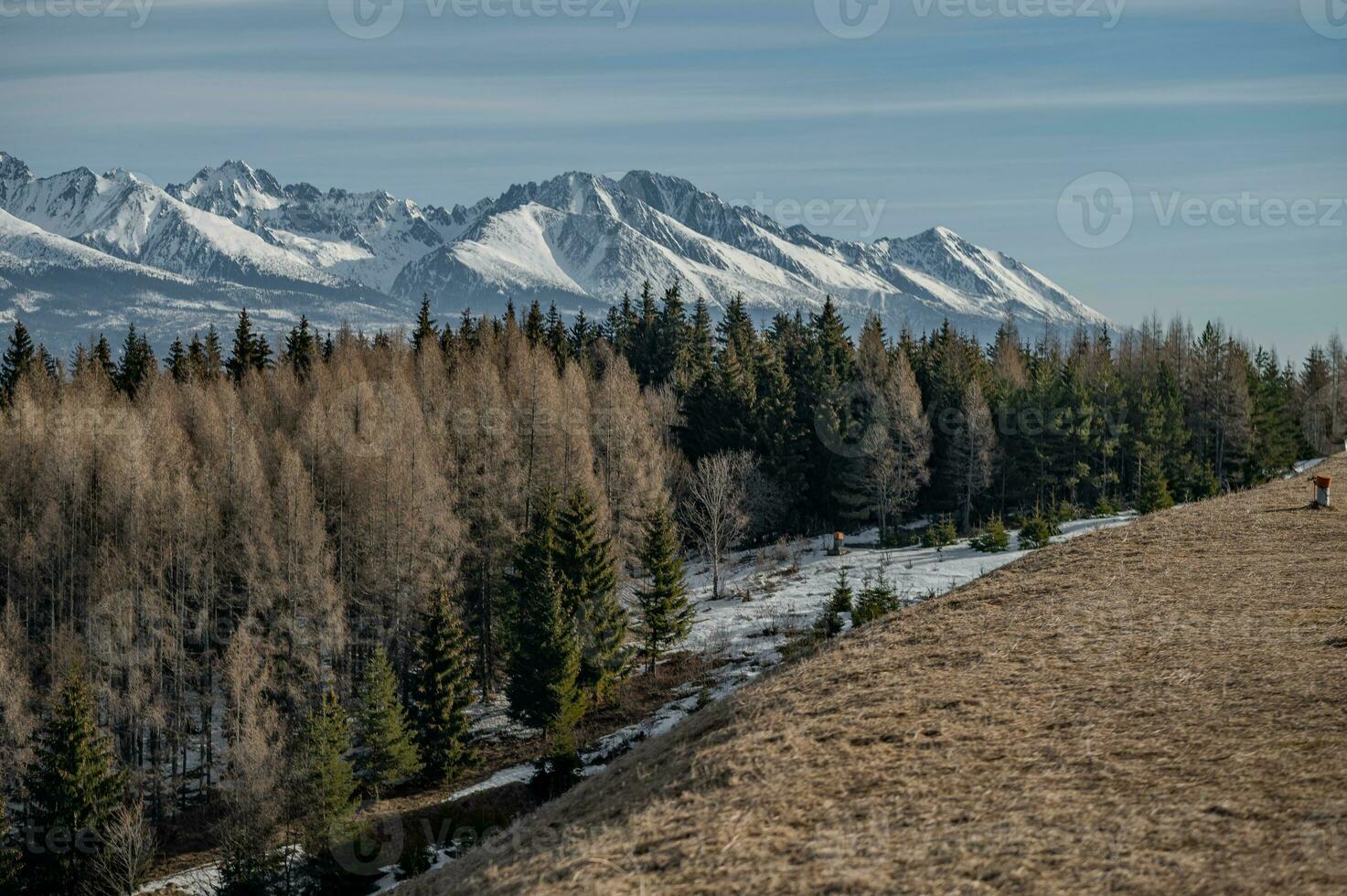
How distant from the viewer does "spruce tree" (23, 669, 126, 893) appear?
3544 centimetres

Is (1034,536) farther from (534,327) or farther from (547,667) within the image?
(534,327)

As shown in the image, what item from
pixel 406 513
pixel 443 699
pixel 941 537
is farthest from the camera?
pixel 941 537

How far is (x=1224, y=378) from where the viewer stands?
79.4 meters

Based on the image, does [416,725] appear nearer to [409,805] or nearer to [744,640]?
[409,805]

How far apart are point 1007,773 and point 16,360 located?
3113 inches

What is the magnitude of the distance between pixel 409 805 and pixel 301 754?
424 cm

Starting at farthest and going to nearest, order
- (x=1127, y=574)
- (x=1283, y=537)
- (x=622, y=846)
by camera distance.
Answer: (x=1283, y=537) < (x=1127, y=574) < (x=622, y=846)

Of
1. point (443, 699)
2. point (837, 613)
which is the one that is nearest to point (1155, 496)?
point (837, 613)

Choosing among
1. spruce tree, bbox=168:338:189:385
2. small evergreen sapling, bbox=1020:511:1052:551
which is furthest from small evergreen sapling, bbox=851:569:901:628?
spruce tree, bbox=168:338:189:385

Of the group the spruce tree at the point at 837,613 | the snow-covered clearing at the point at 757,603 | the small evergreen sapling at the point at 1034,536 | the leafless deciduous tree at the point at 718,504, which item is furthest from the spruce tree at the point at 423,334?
the small evergreen sapling at the point at 1034,536

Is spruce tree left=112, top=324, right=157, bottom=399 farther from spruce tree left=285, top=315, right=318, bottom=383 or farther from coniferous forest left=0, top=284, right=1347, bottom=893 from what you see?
spruce tree left=285, top=315, right=318, bottom=383

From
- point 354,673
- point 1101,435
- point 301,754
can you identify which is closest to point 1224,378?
point 1101,435

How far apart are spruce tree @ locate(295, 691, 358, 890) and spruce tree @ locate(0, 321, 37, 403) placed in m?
48.0

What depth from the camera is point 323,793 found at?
3161cm
